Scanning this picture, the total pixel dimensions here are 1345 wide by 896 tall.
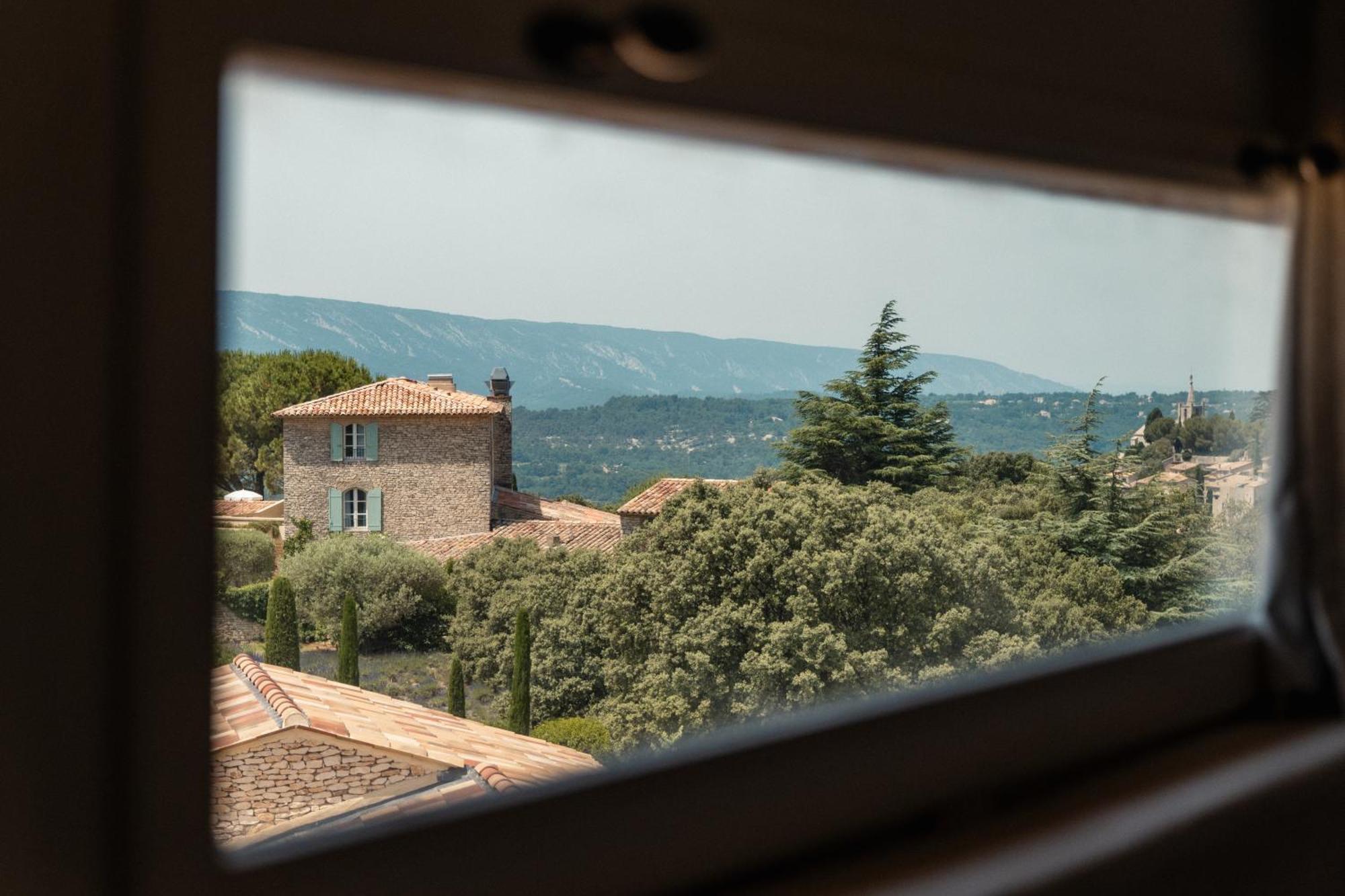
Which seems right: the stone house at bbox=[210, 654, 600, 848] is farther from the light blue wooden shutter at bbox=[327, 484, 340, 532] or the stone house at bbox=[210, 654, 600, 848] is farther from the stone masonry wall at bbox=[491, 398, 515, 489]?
the stone masonry wall at bbox=[491, 398, 515, 489]

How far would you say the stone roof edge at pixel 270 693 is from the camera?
35.4 inches

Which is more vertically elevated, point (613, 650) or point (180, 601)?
point (180, 601)

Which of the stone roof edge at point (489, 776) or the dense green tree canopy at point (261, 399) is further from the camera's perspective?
the stone roof edge at point (489, 776)

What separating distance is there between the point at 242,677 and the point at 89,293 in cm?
35

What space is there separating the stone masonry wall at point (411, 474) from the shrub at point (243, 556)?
1.2 inches

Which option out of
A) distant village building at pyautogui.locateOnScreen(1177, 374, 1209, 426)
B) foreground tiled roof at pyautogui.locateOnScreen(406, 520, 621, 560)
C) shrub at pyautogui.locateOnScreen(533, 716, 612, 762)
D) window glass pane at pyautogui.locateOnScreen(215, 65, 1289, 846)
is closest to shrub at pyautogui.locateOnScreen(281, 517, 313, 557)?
window glass pane at pyautogui.locateOnScreen(215, 65, 1289, 846)

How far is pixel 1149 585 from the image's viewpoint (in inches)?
71.6

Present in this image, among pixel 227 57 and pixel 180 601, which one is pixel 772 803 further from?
pixel 227 57

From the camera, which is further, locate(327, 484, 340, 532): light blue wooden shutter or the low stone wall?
locate(327, 484, 340, 532): light blue wooden shutter

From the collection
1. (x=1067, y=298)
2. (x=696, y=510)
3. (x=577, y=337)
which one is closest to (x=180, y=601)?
(x=577, y=337)

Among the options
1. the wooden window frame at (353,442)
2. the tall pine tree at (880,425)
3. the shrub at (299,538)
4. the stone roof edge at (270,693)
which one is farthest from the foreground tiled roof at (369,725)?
the tall pine tree at (880,425)

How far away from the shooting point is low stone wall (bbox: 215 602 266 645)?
2.88ft

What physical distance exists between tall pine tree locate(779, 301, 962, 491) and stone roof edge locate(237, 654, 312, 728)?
67cm

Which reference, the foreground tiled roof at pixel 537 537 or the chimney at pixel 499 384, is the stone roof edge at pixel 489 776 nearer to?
the foreground tiled roof at pixel 537 537
